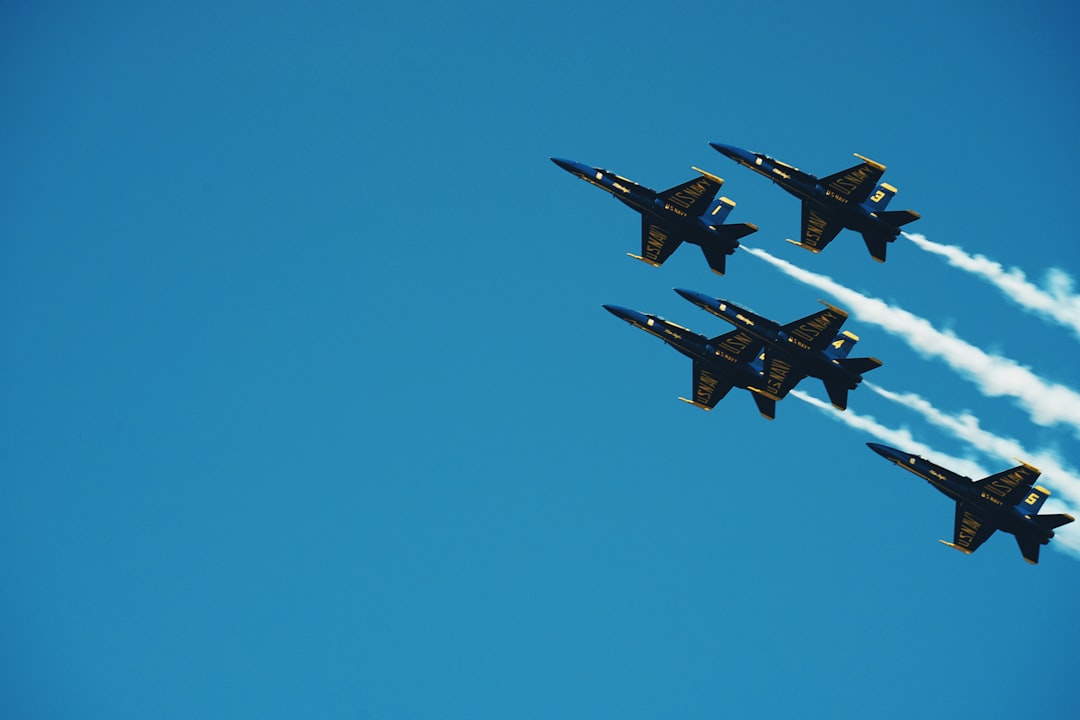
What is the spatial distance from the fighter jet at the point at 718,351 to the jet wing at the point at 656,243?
4269 mm

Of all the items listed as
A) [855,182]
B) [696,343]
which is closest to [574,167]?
[696,343]

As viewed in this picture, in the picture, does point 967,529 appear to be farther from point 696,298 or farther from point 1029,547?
point 696,298

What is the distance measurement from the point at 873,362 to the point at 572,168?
24.7 meters

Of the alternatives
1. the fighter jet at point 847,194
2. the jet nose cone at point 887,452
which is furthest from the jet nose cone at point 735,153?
the jet nose cone at point 887,452

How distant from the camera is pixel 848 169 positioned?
10962 cm

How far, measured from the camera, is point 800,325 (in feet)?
356

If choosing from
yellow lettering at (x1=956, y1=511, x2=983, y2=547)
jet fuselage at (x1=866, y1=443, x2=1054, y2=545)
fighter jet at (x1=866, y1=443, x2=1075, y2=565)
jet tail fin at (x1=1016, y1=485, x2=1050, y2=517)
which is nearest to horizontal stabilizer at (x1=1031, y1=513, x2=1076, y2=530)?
fighter jet at (x1=866, y1=443, x2=1075, y2=565)

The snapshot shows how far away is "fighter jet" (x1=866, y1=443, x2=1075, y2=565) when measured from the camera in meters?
106

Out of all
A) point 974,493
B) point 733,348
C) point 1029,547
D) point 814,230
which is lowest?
point 1029,547

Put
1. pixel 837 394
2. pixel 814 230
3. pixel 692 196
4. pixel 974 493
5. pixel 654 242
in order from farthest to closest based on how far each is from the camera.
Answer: pixel 654 242 < pixel 814 230 < pixel 692 196 < pixel 837 394 < pixel 974 493

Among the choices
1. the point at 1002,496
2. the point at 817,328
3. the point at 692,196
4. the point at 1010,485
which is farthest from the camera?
the point at 692,196

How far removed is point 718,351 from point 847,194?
47.0 ft

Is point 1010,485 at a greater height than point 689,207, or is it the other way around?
point 689,207

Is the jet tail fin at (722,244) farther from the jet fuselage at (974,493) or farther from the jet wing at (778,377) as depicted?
the jet fuselage at (974,493)
